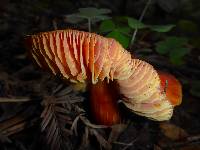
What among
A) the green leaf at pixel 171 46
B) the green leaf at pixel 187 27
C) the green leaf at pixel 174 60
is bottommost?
the green leaf at pixel 174 60

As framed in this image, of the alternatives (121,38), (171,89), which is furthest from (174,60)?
(171,89)

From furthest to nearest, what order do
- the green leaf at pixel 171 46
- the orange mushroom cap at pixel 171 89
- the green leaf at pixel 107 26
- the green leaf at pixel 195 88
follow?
the green leaf at pixel 171 46 → the green leaf at pixel 107 26 → the green leaf at pixel 195 88 → the orange mushroom cap at pixel 171 89

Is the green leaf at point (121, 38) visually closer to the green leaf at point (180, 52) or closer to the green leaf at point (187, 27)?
the green leaf at point (180, 52)

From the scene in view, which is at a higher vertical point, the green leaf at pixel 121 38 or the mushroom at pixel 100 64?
the green leaf at pixel 121 38

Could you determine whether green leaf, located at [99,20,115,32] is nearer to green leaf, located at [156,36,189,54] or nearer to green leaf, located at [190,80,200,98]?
green leaf, located at [156,36,189,54]

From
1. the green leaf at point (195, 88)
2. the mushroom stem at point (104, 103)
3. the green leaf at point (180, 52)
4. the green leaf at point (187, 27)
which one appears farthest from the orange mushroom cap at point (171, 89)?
the green leaf at point (187, 27)

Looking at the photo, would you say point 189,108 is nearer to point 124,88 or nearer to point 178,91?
point 178,91

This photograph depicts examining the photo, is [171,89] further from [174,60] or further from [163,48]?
[163,48]

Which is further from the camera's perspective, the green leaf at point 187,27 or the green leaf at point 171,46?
the green leaf at point 187,27

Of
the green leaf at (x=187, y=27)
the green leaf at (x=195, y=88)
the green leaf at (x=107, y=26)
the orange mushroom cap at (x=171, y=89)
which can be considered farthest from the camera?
the green leaf at (x=187, y=27)
